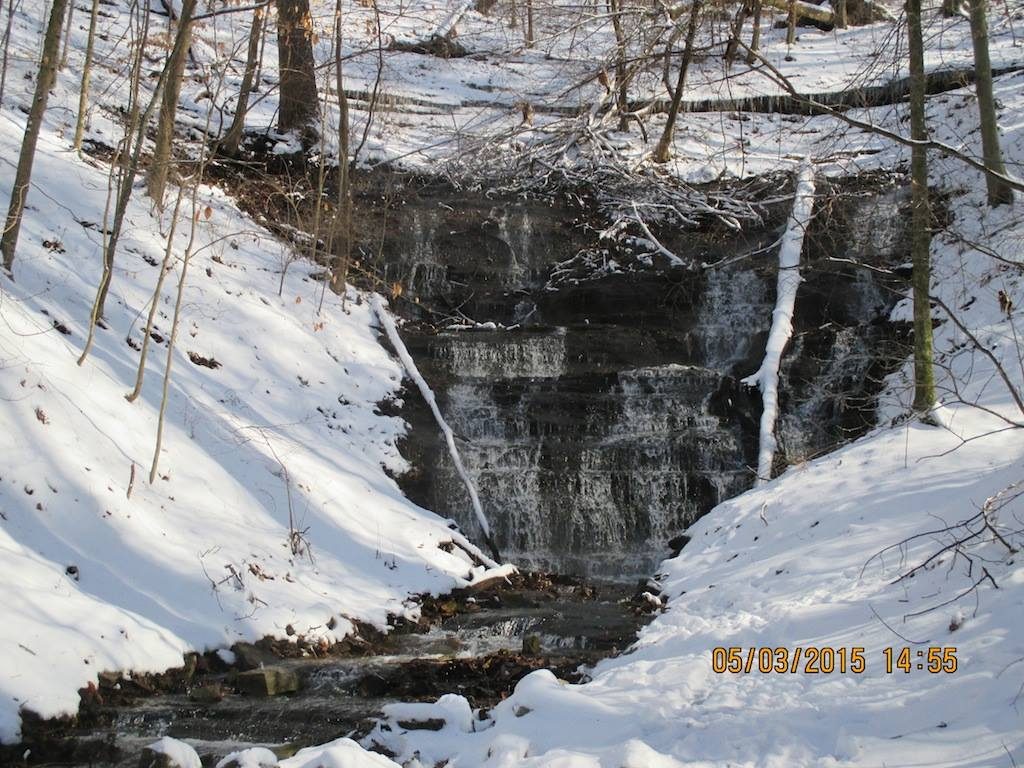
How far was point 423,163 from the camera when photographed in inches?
742

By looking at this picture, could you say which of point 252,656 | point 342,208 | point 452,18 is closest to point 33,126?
point 342,208

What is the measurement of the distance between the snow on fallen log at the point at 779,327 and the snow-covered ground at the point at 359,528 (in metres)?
1.20

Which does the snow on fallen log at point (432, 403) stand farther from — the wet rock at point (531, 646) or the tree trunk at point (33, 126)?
the tree trunk at point (33, 126)

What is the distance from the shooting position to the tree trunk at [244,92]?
13.8 m

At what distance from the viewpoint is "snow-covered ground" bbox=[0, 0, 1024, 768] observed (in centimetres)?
493

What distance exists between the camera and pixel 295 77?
55.7 ft

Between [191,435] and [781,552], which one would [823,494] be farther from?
[191,435]

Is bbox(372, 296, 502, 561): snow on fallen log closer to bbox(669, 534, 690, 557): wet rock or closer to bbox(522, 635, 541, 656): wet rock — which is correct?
bbox(669, 534, 690, 557): wet rock

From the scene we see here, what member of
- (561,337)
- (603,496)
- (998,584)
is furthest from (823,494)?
(561,337)

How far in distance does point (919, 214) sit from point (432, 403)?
687 cm

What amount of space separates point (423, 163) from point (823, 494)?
12079 mm

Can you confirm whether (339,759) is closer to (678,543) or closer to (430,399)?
(678,543)

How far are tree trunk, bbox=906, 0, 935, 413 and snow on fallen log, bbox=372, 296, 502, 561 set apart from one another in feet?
17.0

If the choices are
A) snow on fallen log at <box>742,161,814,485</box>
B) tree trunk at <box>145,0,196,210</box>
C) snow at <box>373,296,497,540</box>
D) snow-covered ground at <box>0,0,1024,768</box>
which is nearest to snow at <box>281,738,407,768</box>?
snow-covered ground at <box>0,0,1024,768</box>
